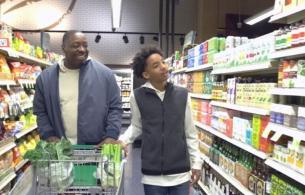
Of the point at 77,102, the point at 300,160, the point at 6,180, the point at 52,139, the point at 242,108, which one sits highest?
the point at 77,102

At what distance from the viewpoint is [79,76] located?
3.01 meters

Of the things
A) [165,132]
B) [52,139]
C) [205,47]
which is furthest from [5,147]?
[205,47]

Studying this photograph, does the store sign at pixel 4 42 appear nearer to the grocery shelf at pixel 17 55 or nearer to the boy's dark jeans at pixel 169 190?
the grocery shelf at pixel 17 55

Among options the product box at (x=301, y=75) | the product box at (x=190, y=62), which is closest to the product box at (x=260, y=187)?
the product box at (x=301, y=75)

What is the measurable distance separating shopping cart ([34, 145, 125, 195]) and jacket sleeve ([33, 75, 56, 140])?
0.90 meters

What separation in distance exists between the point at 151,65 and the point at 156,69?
0.05m

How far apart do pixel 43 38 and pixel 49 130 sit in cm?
682

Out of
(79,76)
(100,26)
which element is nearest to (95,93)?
(79,76)

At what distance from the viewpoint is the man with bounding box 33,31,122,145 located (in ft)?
9.76

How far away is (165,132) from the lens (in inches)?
115

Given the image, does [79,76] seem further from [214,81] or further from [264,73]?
[214,81]

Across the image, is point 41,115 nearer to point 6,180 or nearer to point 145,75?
point 145,75

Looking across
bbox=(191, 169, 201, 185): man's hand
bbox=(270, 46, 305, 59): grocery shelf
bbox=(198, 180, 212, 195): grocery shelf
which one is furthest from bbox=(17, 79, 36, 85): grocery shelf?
bbox=(270, 46, 305, 59): grocery shelf

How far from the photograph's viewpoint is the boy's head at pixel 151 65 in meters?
2.95
